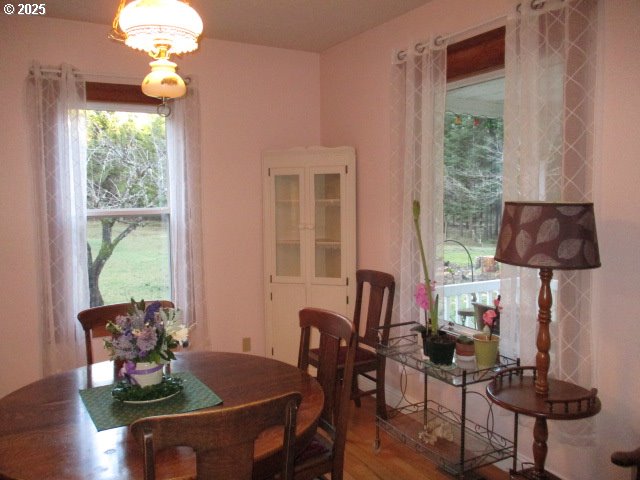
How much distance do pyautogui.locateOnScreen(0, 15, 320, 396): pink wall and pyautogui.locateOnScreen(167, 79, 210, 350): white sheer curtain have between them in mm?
144

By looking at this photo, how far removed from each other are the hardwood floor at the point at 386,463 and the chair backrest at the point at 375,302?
56 centimetres

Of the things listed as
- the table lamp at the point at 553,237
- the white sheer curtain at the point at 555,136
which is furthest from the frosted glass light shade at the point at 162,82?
the white sheer curtain at the point at 555,136

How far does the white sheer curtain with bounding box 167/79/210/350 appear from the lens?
11.5ft

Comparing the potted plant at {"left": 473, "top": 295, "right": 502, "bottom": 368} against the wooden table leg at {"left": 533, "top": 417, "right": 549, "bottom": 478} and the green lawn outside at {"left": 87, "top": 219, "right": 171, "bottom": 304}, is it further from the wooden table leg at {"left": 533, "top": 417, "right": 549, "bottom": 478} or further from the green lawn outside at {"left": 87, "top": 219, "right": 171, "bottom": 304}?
the green lawn outside at {"left": 87, "top": 219, "right": 171, "bottom": 304}

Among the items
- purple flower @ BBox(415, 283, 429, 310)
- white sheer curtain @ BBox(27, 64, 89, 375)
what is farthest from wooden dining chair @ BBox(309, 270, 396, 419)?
white sheer curtain @ BBox(27, 64, 89, 375)

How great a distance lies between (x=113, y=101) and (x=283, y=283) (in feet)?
5.60

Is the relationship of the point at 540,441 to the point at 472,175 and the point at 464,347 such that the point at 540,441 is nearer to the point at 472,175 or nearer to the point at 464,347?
the point at 464,347

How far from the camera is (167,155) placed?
3.55m

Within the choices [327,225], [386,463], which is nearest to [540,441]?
[386,463]

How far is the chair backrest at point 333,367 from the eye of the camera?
184 centimetres

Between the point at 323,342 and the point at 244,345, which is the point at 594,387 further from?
the point at 244,345

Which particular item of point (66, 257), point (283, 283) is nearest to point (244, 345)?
point (283, 283)

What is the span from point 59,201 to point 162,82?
73.3 inches

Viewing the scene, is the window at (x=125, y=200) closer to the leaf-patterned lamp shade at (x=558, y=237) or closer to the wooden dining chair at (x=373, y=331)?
the wooden dining chair at (x=373, y=331)
